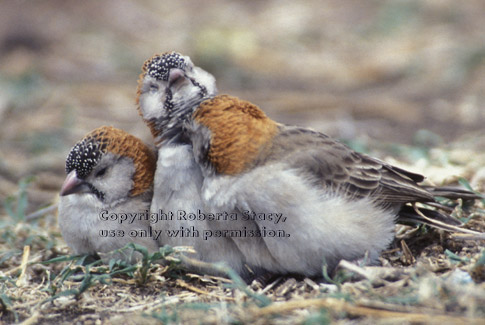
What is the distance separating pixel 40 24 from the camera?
41.4ft

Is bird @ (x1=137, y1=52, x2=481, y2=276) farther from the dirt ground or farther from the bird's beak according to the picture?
the bird's beak

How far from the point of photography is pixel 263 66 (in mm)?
11625

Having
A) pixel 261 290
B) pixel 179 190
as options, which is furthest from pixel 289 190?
pixel 179 190

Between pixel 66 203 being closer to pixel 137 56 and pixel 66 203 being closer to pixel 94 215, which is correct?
pixel 94 215

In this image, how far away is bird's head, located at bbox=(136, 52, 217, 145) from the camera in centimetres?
486

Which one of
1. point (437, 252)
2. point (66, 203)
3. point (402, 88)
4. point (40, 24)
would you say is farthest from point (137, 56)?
point (437, 252)

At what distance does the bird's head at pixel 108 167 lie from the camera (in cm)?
484

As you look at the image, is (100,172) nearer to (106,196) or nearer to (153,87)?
(106,196)

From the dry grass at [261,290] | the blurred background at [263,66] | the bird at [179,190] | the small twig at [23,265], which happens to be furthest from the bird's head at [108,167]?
the blurred background at [263,66]

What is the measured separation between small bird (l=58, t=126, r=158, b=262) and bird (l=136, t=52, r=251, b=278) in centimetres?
19

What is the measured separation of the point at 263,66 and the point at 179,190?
737cm

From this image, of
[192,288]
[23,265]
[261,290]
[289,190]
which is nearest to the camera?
[289,190]

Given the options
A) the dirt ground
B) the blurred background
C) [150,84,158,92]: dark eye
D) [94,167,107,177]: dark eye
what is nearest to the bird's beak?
[94,167,107,177]: dark eye

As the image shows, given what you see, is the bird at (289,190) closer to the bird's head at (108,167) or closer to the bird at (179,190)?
the bird at (179,190)
